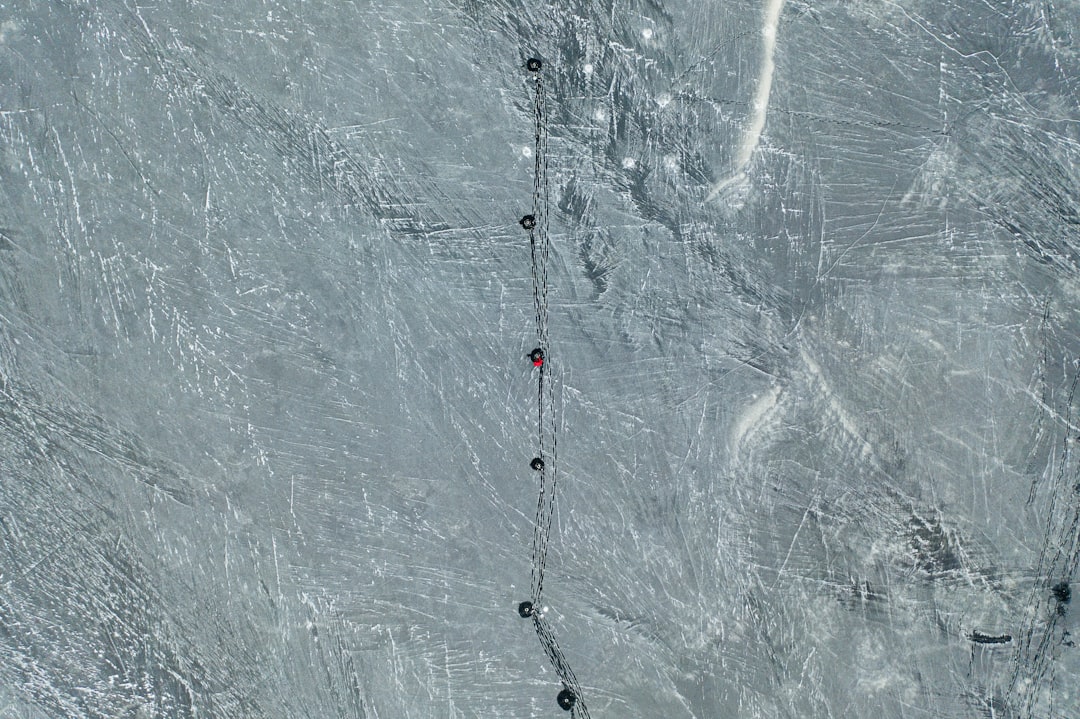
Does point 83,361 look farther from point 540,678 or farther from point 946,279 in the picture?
point 946,279

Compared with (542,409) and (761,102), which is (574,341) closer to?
(542,409)

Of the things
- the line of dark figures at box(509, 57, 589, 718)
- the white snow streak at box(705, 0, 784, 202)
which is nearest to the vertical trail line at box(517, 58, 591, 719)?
the line of dark figures at box(509, 57, 589, 718)

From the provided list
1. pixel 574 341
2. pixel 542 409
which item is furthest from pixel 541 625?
pixel 574 341

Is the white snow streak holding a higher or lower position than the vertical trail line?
higher

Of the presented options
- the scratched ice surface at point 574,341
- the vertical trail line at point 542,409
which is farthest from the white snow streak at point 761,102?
the vertical trail line at point 542,409

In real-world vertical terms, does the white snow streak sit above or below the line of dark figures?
above

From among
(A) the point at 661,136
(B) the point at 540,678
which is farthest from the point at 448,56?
(B) the point at 540,678

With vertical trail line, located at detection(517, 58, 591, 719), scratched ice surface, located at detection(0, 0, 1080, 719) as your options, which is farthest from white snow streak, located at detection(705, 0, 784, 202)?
vertical trail line, located at detection(517, 58, 591, 719)

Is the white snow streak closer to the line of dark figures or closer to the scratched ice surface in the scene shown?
the scratched ice surface
